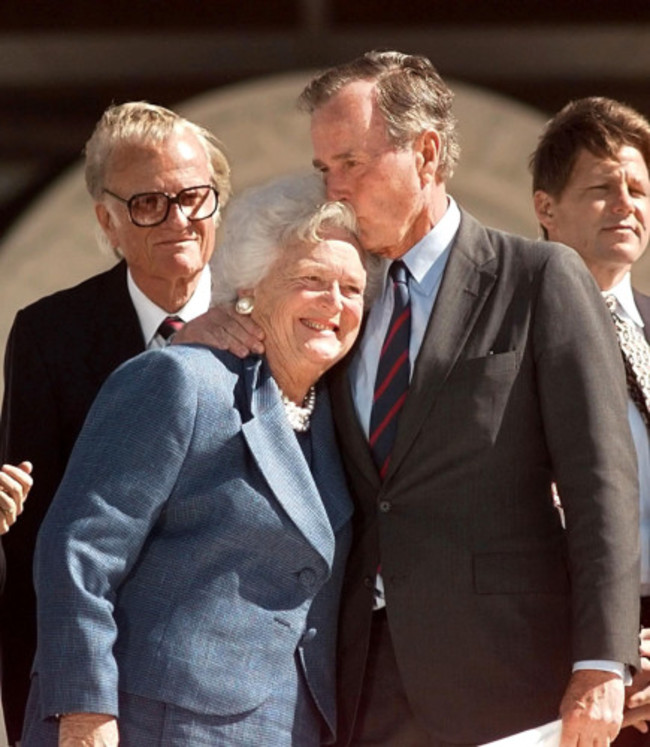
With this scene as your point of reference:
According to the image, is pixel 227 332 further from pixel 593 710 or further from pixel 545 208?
pixel 545 208

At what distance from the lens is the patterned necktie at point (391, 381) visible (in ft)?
11.4

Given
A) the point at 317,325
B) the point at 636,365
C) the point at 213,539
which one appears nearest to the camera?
the point at 213,539

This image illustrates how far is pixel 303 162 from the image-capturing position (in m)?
5.82

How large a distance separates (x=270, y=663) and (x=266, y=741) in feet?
0.42

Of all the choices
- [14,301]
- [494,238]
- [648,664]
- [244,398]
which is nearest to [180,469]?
[244,398]

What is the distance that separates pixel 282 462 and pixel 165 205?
94cm

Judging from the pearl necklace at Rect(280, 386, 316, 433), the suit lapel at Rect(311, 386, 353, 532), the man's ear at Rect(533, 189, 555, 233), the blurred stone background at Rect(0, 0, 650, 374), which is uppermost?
the blurred stone background at Rect(0, 0, 650, 374)

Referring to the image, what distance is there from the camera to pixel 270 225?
3.46 metres

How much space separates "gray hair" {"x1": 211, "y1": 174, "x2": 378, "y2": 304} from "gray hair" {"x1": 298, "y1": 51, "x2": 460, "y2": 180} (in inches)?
6.8

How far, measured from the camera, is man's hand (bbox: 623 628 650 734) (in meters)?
3.60

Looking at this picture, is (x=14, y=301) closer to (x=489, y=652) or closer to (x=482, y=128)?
(x=482, y=128)

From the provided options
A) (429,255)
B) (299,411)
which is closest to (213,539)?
(299,411)

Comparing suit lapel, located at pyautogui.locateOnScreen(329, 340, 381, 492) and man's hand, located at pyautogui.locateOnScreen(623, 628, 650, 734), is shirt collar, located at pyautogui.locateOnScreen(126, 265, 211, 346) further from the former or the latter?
man's hand, located at pyautogui.locateOnScreen(623, 628, 650, 734)

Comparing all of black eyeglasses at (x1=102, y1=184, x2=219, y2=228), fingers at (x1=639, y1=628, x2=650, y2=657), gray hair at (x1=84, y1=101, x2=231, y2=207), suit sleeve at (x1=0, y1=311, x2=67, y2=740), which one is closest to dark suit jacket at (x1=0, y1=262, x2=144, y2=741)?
suit sleeve at (x1=0, y1=311, x2=67, y2=740)
